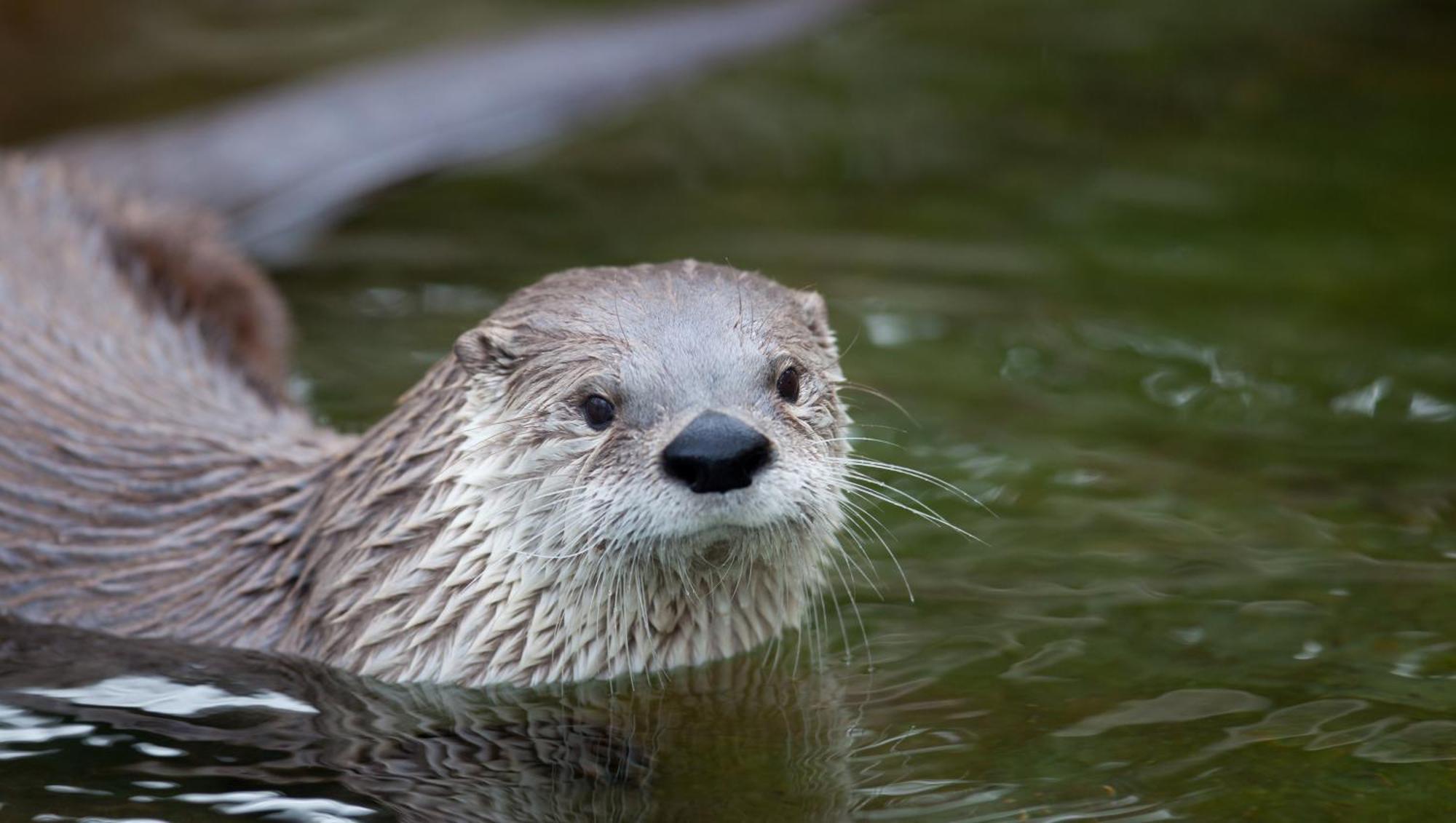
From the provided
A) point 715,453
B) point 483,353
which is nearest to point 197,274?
point 483,353

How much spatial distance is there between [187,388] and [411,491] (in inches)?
37.6

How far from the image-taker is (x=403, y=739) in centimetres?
348

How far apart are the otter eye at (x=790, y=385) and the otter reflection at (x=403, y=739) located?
2.00ft

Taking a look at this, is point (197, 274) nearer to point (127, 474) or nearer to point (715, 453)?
point (127, 474)

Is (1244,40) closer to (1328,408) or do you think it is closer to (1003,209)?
(1003,209)

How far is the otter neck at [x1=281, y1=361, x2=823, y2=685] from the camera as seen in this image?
3.46 metres

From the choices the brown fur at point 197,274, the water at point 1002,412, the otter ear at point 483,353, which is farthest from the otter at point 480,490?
the brown fur at point 197,274

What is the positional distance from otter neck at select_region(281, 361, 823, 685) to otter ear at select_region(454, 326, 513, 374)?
0.14 ft

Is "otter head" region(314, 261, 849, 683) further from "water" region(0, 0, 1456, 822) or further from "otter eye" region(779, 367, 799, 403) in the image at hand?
"water" region(0, 0, 1456, 822)

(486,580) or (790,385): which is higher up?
(790,385)

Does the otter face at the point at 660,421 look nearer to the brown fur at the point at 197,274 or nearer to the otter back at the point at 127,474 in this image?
the otter back at the point at 127,474

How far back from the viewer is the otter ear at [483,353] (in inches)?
138

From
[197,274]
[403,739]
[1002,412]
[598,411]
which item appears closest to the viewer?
[598,411]

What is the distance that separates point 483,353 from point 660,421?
1.43 feet
